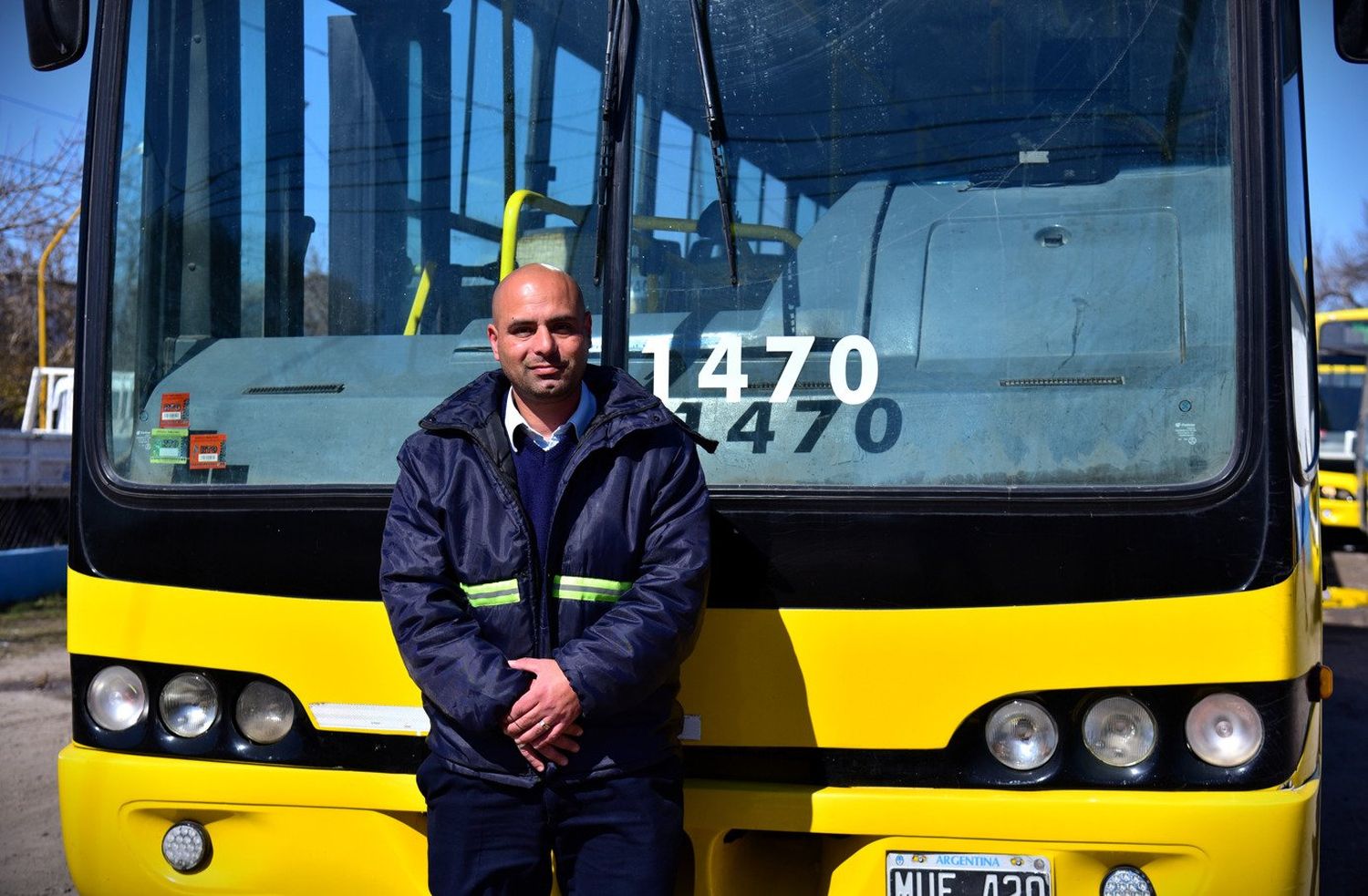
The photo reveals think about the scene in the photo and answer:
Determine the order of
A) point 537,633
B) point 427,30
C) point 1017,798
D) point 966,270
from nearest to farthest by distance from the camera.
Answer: point 537,633 < point 1017,798 < point 966,270 < point 427,30

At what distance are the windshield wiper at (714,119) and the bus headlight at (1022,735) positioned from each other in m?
1.04

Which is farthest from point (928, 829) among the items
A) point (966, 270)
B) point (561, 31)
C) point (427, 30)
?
point (427, 30)

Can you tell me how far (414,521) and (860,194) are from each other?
1.16m

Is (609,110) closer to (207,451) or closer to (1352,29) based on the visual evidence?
(207,451)

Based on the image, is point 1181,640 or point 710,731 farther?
point 710,731

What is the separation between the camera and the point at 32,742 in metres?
6.73

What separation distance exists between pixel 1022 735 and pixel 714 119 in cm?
142

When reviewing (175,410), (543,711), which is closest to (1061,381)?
(543,711)

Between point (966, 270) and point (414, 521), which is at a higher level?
point (966, 270)

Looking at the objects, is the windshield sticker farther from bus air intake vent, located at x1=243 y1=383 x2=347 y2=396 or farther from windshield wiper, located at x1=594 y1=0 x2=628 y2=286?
windshield wiper, located at x1=594 y1=0 x2=628 y2=286

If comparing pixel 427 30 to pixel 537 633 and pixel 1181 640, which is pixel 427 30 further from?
pixel 1181 640

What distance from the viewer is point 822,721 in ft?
9.34

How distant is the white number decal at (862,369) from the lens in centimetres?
290

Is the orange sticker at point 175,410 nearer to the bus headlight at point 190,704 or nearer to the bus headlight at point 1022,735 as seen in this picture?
the bus headlight at point 190,704
